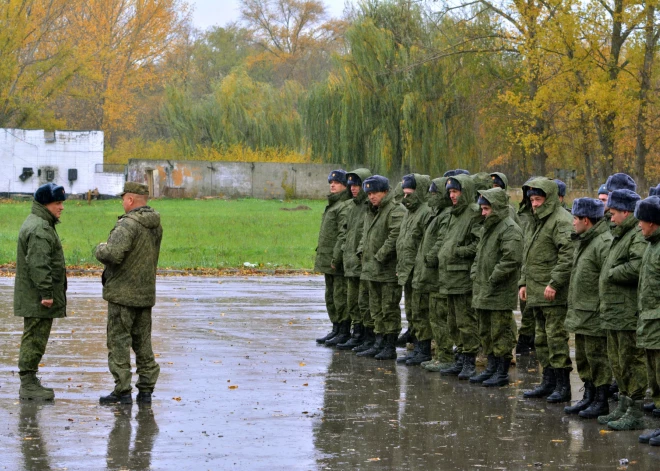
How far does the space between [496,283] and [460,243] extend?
90 centimetres

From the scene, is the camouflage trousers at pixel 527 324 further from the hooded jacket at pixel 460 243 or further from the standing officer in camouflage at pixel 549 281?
the standing officer in camouflage at pixel 549 281

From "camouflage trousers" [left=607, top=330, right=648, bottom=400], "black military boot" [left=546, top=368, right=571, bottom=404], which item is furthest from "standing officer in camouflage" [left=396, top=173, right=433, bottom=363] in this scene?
"camouflage trousers" [left=607, top=330, right=648, bottom=400]

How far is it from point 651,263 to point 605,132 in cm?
3030

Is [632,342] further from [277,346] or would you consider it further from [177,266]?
[177,266]

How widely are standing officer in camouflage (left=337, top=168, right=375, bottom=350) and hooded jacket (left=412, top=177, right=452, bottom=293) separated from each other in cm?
121


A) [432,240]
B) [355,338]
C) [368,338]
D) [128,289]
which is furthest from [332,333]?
[128,289]

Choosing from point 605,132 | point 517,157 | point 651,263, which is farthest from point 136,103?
point 651,263

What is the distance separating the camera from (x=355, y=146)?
59844 millimetres

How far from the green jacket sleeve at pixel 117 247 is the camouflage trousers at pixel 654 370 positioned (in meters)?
4.52

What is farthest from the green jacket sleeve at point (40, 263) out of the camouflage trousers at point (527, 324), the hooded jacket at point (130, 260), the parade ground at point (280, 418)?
the camouflage trousers at point (527, 324)

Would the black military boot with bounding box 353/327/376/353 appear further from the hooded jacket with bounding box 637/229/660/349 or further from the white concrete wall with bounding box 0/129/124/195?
the white concrete wall with bounding box 0/129/124/195

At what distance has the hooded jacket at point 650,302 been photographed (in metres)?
8.23

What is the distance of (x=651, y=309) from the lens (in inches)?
325

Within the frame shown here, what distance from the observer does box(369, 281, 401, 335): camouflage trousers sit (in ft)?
41.7
